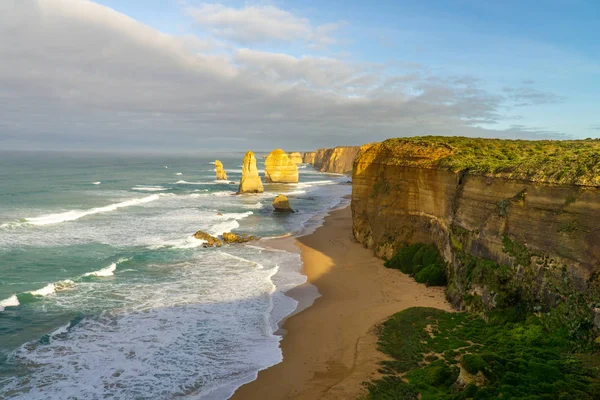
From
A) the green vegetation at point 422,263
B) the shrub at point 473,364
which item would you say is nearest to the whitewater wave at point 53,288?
the green vegetation at point 422,263

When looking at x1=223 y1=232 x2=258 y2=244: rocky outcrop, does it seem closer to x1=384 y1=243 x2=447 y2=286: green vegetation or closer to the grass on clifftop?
x1=384 y1=243 x2=447 y2=286: green vegetation

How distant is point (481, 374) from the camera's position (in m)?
11.7

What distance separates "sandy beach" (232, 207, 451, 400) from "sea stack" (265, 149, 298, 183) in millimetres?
65969

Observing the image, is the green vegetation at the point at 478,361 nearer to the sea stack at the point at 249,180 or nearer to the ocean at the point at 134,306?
the ocean at the point at 134,306

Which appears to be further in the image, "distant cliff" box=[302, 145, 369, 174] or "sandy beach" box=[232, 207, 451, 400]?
"distant cliff" box=[302, 145, 369, 174]

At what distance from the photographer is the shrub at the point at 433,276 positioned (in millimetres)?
23562

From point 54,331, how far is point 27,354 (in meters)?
2.13

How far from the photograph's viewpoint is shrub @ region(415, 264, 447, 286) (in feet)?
77.3

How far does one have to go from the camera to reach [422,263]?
2567cm

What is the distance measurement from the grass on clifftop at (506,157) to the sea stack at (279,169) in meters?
67.8

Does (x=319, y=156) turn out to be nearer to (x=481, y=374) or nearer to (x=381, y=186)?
(x=381, y=186)

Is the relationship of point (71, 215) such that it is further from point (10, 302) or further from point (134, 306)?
point (134, 306)

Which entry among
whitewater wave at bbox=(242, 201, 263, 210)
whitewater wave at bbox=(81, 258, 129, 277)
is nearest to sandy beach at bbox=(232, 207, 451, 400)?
whitewater wave at bbox=(81, 258, 129, 277)

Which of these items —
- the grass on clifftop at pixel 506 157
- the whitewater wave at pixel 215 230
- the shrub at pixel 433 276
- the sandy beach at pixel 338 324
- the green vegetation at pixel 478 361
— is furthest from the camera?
the whitewater wave at pixel 215 230
